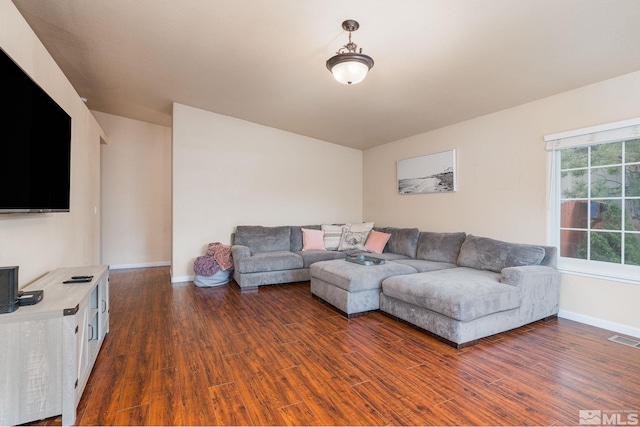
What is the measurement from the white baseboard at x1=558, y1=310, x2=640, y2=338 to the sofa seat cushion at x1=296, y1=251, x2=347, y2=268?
9.12 feet

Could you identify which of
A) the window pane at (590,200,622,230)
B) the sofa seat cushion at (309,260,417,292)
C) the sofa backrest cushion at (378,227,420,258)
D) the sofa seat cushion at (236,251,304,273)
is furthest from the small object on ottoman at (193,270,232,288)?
the window pane at (590,200,622,230)

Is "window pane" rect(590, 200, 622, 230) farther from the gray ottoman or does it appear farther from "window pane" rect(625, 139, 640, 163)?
the gray ottoman

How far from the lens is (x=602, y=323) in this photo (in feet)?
9.37

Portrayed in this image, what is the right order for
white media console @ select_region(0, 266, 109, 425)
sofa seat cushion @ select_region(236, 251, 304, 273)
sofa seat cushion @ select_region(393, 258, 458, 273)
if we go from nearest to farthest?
white media console @ select_region(0, 266, 109, 425), sofa seat cushion @ select_region(393, 258, 458, 273), sofa seat cushion @ select_region(236, 251, 304, 273)

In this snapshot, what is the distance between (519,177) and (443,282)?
5.63ft

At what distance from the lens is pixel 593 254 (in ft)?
10.0

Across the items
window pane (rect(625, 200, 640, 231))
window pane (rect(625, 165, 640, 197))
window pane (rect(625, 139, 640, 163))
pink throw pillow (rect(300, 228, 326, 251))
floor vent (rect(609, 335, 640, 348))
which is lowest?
floor vent (rect(609, 335, 640, 348))

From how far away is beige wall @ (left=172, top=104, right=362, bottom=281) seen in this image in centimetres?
473

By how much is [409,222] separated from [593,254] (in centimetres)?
238

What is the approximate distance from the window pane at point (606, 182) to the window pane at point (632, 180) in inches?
2.0

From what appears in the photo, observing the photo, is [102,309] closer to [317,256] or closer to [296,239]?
[317,256]

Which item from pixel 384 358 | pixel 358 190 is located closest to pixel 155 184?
pixel 358 190

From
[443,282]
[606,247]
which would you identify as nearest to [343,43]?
[443,282]

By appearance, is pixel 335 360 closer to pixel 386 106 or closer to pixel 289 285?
pixel 289 285
